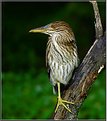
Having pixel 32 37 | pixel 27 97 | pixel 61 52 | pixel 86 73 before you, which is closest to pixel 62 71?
pixel 61 52

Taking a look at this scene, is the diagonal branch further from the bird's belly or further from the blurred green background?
the blurred green background

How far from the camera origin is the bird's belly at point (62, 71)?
368cm

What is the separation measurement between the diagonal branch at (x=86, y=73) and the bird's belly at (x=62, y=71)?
3.5 inches

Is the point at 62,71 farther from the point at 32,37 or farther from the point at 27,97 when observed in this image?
the point at 32,37

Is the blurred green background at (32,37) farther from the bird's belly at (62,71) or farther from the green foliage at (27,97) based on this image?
the bird's belly at (62,71)

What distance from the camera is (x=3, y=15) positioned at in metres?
6.73

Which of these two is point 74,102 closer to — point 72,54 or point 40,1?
point 72,54

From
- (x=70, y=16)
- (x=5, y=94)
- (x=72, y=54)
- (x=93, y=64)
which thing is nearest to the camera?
(x=93, y=64)

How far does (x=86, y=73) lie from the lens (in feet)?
11.4

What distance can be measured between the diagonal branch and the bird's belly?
0.29ft

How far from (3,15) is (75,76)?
10.8ft

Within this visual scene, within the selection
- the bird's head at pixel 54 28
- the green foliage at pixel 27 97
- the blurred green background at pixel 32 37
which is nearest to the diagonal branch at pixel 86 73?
the bird's head at pixel 54 28

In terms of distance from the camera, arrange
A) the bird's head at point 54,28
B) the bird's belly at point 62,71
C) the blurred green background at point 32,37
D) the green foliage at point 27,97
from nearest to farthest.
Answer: the bird's head at point 54,28, the bird's belly at point 62,71, the green foliage at point 27,97, the blurred green background at point 32,37

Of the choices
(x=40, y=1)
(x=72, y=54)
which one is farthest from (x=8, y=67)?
(x=72, y=54)
